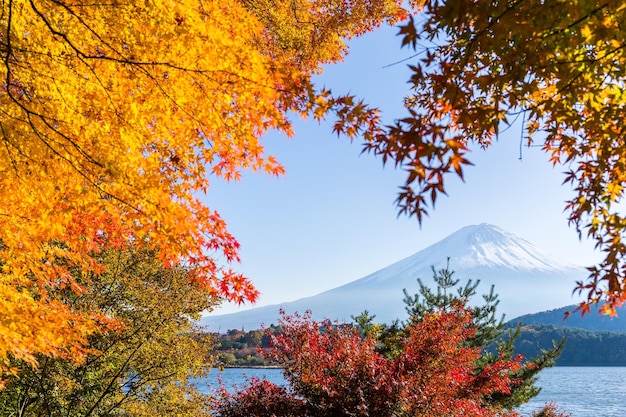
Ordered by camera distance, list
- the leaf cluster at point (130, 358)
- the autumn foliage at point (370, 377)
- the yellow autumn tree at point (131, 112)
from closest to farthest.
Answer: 1. the yellow autumn tree at point (131, 112)
2. the autumn foliage at point (370, 377)
3. the leaf cluster at point (130, 358)

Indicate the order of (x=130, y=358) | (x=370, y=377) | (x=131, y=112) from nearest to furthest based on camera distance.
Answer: (x=131, y=112)
(x=370, y=377)
(x=130, y=358)

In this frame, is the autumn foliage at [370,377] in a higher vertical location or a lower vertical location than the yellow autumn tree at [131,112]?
lower

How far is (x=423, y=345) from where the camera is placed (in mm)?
7199

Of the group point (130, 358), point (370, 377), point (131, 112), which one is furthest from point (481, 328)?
point (131, 112)

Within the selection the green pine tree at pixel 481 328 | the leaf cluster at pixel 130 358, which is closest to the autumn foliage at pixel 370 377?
the leaf cluster at pixel 130 358

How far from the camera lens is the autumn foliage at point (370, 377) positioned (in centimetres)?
617

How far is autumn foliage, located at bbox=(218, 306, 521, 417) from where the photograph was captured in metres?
6.17

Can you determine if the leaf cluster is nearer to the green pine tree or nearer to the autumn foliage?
the autumn foliage

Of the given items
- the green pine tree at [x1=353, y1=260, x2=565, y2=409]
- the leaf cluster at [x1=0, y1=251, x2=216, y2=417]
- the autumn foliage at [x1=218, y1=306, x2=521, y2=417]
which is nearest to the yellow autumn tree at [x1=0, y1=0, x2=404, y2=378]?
the autumn foliage at [x1=218, y1=306, x2=521, y2=417]

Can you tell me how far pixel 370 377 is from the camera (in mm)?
6488

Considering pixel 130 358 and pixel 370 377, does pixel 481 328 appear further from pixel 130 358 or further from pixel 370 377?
pixel 130 358

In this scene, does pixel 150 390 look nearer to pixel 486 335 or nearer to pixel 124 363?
pixel 124 363

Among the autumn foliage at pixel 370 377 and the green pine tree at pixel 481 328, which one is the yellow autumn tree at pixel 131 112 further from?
the green pine tree at pixel 481 328

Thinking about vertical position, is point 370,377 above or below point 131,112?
below
